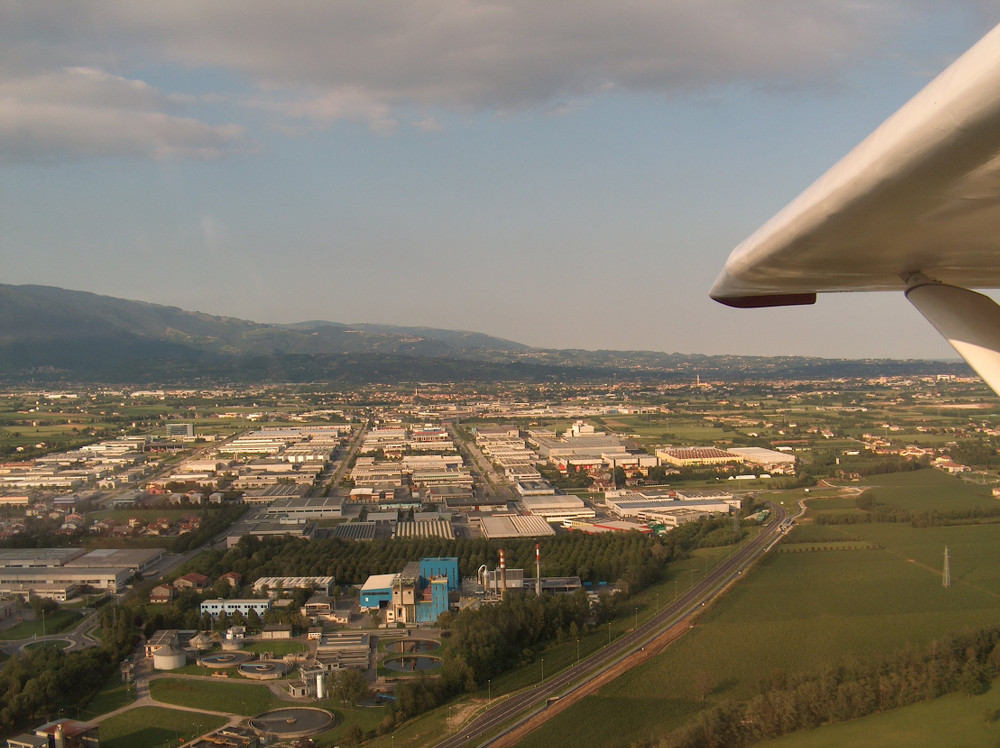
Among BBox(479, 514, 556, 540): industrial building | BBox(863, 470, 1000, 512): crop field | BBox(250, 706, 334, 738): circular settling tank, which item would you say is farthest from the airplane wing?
BBox(863, 470, 1000, 512): crop field

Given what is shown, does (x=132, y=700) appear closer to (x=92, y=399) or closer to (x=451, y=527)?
(x=451, y=527)

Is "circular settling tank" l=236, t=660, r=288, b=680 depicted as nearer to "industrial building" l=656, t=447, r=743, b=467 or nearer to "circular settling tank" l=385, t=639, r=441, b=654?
"circular settling tank" l=385, t=639, r=441, b=654

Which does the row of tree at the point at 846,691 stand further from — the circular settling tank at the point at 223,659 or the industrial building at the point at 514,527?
the industrial building at the point at 514,527

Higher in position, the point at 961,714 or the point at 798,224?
the point at 798,224

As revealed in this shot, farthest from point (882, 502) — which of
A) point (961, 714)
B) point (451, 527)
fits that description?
point (961, 714)

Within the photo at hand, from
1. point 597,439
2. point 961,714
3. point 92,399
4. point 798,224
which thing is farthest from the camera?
point 92,399

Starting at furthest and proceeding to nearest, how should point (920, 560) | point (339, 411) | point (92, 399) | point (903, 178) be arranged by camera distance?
point (92, 399) → point (339, 411) → point (920, 560) → point (903, 178)

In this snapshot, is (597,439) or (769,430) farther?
(769,430)

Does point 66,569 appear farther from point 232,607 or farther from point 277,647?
point 277,647
